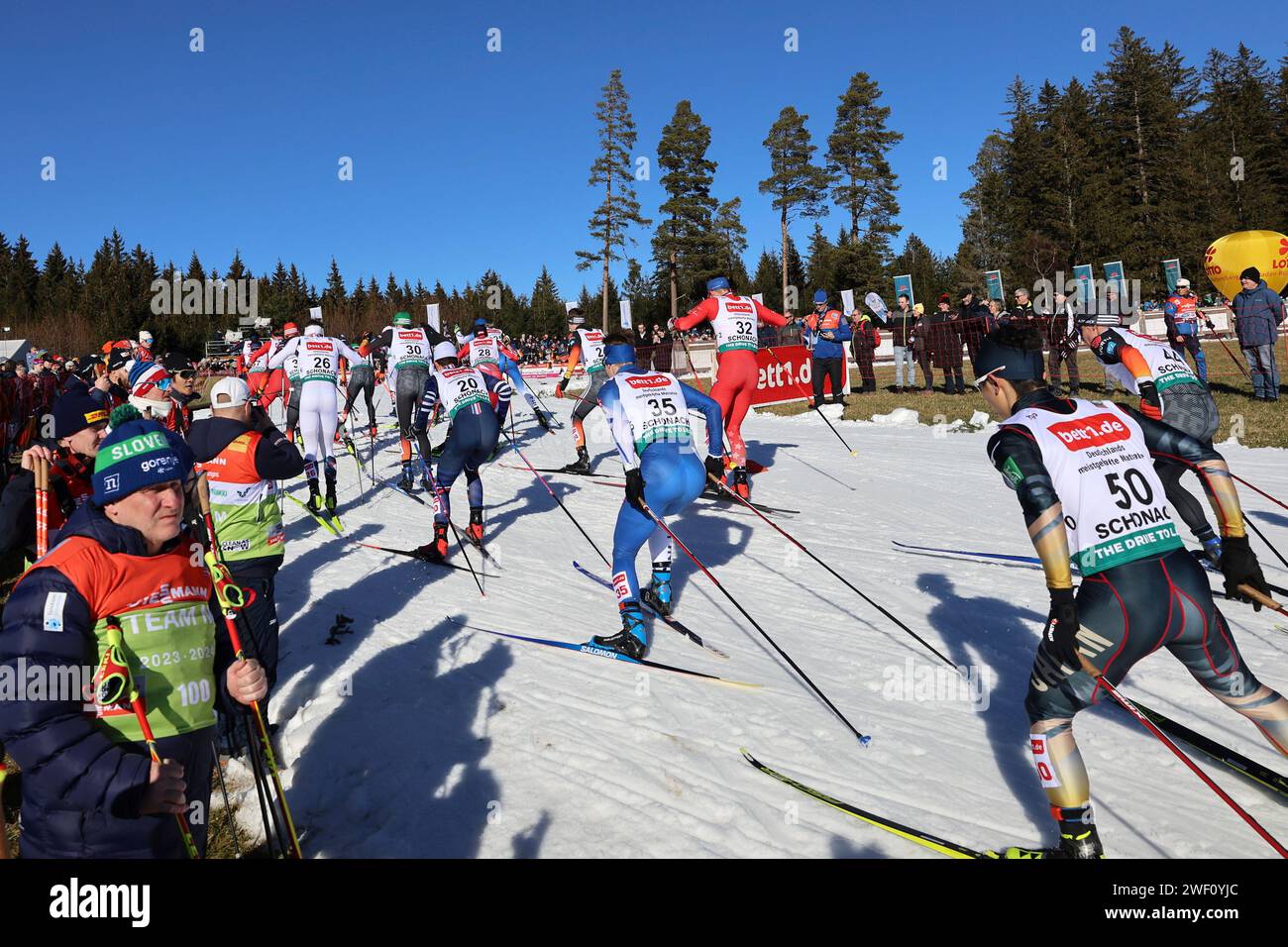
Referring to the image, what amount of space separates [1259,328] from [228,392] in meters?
16.7

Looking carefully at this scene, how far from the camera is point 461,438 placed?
28.8ft

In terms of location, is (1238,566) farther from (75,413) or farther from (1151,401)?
(75,413)

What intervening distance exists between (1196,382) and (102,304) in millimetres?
87726

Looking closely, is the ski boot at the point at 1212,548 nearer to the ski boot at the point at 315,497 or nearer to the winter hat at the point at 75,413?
the winter hat at the point at 75,413

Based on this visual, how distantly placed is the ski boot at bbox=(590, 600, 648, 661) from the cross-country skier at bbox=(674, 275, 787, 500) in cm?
473

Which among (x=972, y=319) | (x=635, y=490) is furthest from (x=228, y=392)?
(x=972, y=319)

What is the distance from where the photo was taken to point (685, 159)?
174 feet

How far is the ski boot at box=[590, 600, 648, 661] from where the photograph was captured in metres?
5.66

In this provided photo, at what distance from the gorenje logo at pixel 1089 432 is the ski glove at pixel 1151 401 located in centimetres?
422

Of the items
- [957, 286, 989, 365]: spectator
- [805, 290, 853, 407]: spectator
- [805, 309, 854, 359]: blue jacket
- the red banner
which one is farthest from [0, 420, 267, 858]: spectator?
[957, 286, 989, 365]: spectator

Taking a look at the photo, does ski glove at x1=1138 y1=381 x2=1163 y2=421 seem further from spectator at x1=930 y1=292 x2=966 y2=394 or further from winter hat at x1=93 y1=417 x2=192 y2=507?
spectator at x1=930 y1=292 x2=966 y2=394

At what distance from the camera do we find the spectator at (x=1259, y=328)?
13.6 meters

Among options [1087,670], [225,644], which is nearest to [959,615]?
[1087,670]
